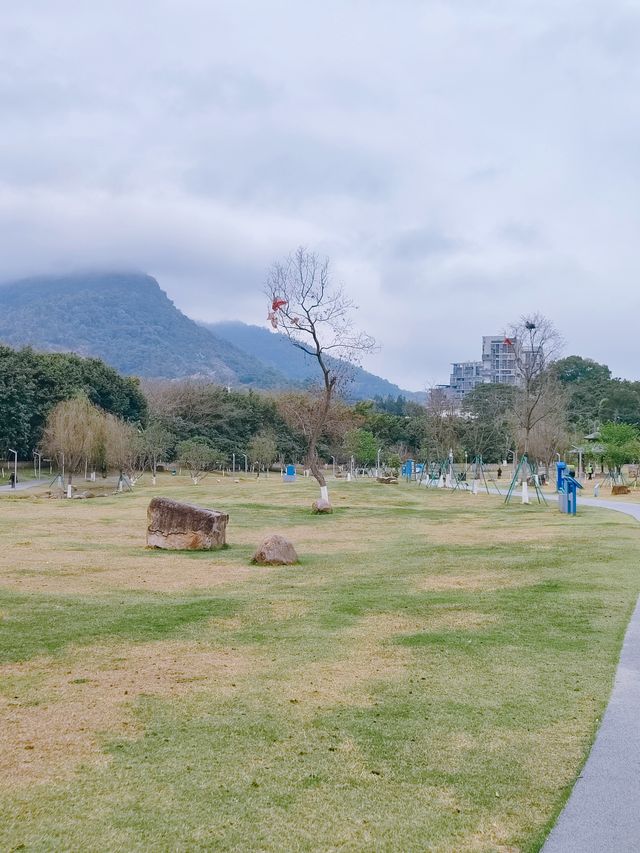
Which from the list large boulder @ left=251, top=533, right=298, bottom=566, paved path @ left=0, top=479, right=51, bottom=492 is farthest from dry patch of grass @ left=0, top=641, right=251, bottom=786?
paved path @ left=0, top=479, right=51, bottom=492

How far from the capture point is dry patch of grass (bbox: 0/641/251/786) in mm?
4434

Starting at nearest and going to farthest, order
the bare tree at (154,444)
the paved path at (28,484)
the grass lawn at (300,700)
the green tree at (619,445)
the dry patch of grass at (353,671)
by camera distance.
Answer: the grass lawn at (300,700) < the dry patch of grass at (353,671) < the paved path at (28,484) < the green tree at (619,445) < the bare tree at (154,444)

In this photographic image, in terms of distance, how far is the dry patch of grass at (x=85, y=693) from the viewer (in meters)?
4.43

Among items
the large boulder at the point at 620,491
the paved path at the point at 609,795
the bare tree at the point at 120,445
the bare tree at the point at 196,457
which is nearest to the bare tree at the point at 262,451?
the bare tree at the point at 196,457

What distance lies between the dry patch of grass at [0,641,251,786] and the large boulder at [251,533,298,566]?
5.41 m

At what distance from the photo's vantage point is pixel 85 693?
18.5 ft

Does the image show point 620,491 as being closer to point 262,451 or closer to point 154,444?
point 262,451

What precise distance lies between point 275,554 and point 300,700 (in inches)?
284

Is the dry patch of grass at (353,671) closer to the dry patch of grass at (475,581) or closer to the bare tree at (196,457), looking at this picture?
the dry patch of grass at (475,581)

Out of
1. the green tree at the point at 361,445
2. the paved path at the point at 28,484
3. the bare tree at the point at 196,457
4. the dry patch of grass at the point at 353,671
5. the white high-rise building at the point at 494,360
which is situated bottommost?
the paved path at the point at 28,484

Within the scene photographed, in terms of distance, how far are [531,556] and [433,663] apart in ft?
23.9

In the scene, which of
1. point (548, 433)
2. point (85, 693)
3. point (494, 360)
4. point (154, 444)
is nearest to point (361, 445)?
point (548, 433)

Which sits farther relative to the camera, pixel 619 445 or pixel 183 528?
pixel 619 445

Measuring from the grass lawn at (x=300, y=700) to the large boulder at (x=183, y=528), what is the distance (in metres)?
1.98
